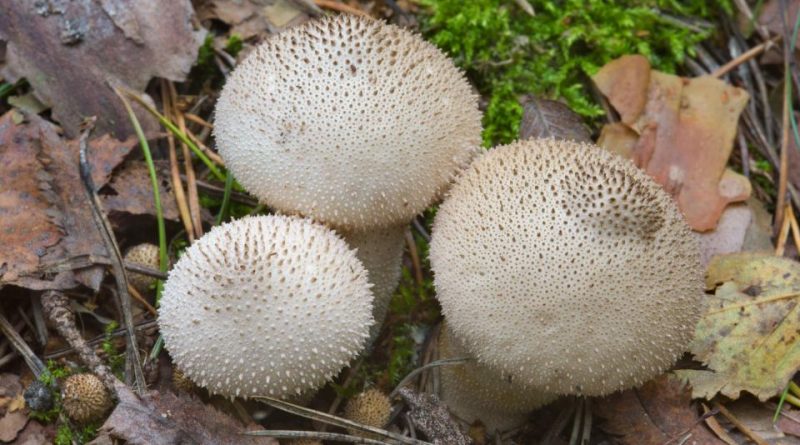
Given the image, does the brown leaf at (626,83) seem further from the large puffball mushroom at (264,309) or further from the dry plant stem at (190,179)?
the dry plant stem at (190,179)

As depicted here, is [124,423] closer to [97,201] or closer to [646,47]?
[97,201]

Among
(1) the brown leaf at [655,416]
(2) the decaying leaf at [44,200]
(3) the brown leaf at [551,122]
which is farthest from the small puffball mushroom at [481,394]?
(2) the decaying leaf at [44,200]

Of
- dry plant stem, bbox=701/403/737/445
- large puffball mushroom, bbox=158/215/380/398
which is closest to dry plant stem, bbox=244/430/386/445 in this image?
large puffball mushroom, bbox=158/215/380/398

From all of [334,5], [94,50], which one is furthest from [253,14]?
[94,50]

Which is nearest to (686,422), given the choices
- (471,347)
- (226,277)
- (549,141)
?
(471,347)

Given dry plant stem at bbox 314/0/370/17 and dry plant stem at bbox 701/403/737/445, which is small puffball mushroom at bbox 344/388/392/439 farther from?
dry plant stem at bbox 314/0/370/17

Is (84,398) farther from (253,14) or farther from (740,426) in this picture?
(740,426)
